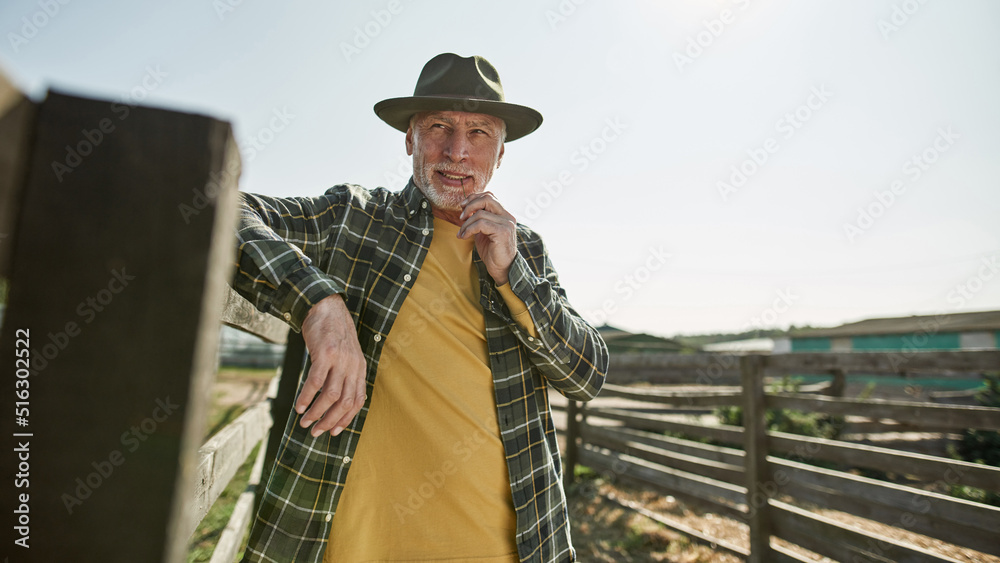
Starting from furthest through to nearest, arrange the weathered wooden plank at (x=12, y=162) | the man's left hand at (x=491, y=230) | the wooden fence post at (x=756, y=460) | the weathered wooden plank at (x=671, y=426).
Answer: the weathered wooden plank at (x=671, y=426), the wooden fence post at (x=756, y=460), the man's left hand at (x=491, y=230), the weathered wooden plank at (x=12, y=162)

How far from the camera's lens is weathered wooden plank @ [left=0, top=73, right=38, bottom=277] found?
17.0 inches

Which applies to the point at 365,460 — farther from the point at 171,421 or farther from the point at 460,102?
the point at 460,102

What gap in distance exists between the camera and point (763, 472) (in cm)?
437

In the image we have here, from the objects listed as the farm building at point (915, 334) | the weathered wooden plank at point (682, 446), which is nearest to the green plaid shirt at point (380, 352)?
the weathered wooden plank at point (682, 446)

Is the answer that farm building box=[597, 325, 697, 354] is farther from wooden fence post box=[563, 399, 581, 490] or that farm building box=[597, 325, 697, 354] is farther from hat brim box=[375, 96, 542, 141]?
hat brim box=[375, 96, 542, 141]

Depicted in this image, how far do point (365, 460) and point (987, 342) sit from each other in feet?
67.5

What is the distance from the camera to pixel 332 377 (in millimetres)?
958

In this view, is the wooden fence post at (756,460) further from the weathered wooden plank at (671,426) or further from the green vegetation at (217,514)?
the green vegetation at (217,514)

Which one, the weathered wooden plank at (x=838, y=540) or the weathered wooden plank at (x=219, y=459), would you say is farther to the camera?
the weathered wooden plank at (x=838, y=540)

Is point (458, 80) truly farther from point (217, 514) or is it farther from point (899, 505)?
point (217, 514)

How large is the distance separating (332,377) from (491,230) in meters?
0.68

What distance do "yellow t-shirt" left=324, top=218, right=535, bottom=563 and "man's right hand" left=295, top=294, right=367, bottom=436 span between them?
1.80 feet

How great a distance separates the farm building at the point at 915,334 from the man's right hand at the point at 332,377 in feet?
49.4

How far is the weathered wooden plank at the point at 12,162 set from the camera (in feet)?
1.42
